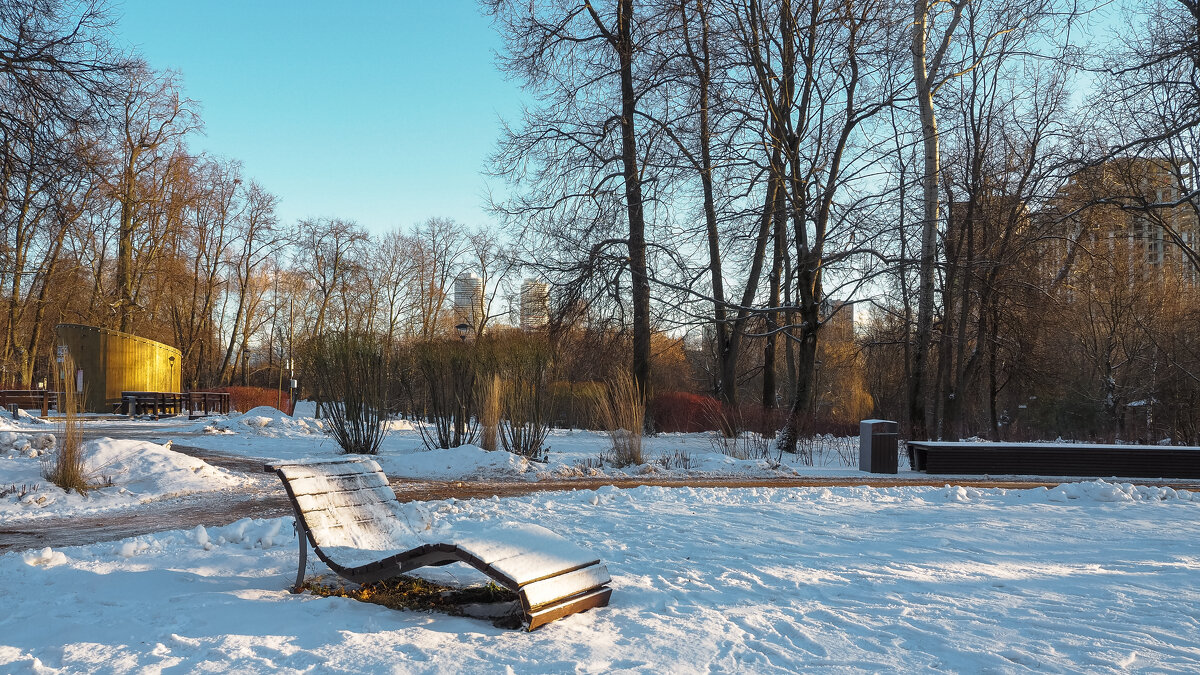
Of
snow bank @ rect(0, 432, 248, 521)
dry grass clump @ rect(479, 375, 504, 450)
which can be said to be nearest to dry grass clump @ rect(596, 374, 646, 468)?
dry grass clump @ rect(479, 375, 504, 450)

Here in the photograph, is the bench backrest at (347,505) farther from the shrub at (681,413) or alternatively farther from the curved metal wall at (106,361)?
the curved metal wall at (106,361)

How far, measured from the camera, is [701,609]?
13.7 feet

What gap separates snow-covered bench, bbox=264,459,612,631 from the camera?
12.6 feet

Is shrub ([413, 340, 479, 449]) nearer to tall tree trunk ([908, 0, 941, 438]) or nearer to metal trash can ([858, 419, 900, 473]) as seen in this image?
metal trash can ([858, 419, 900, 473])

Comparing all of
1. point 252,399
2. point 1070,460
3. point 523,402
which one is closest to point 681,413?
point 523,402

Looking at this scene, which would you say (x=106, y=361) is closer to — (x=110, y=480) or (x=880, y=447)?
(x=110, y=480)

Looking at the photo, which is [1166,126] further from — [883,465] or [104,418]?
[104,418]

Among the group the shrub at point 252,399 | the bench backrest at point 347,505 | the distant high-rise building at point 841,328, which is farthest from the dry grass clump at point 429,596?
the shrub at point 252,399

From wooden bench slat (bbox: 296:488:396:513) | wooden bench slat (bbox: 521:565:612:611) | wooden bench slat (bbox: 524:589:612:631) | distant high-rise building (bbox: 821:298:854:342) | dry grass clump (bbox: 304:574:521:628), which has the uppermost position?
distant high-rise building (bbox: 821:298:854:342)

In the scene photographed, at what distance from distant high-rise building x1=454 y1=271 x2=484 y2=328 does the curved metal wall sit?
22.4 m

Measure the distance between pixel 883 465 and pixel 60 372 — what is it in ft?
34.7

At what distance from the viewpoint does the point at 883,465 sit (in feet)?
40.2

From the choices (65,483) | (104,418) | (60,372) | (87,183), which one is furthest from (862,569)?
(104,418)

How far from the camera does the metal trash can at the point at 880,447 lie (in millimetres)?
12266
